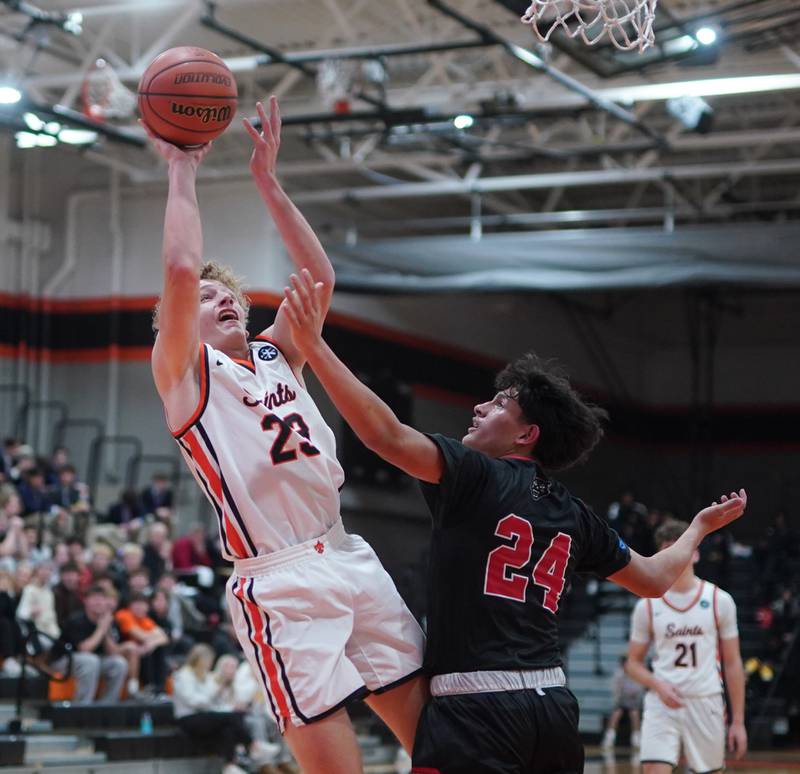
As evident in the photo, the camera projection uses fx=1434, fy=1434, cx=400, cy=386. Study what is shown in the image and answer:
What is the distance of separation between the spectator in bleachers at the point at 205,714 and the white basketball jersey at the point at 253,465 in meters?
8.31

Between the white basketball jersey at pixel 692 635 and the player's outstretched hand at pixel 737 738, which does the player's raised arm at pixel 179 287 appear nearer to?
the white basketball jersey at pixel 692 635

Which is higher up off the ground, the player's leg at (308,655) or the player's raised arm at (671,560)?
the player's raised arm at (671,560)

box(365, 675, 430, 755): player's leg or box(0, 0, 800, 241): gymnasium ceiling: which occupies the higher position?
box(0, 0, 800, 241): gymnasium ceiling

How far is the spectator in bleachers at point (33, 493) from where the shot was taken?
16.3 m

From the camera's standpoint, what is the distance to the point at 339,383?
365 cm

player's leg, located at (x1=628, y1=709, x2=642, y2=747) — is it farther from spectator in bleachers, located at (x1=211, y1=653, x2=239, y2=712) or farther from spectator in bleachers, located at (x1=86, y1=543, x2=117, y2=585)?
spectator in bleachers, located at (x1=86, y1=543, x2=117, y2=585)

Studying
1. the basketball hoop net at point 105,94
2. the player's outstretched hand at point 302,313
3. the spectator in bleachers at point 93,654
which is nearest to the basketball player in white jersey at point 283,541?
the player's outstretched hand at point 302,313

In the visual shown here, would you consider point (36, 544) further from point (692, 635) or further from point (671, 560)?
point (671, 560)

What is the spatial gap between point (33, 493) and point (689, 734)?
1067 centimetres

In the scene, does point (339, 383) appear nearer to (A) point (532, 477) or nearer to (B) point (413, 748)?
(A) point (532, 477)

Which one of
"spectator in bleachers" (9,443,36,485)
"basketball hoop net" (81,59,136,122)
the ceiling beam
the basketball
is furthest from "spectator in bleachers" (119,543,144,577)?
the basketball

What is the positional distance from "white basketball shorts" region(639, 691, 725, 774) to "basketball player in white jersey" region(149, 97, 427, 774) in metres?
3.51

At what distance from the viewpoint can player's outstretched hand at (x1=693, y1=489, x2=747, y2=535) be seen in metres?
4.44

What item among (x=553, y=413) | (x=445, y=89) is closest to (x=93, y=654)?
(x=445, y=89)
